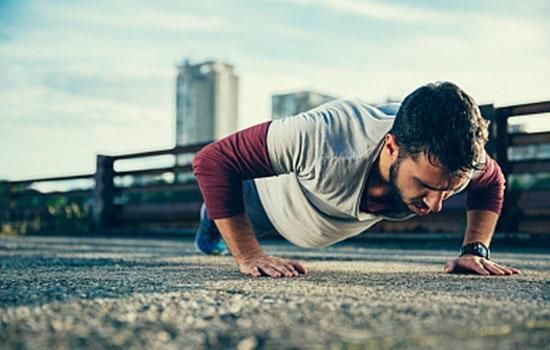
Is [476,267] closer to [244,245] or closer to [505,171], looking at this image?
[244,245]

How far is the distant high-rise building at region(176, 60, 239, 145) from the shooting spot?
2491 centimetres

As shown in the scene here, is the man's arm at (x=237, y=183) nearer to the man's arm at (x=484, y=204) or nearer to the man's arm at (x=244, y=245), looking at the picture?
the man's arm at (x=244, y=245)

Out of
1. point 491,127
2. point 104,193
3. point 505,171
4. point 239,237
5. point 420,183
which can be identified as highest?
point 491,127

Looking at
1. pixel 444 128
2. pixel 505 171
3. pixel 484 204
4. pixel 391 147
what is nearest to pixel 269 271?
pixel 391 147

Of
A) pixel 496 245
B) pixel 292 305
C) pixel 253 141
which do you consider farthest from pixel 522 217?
pixel 292 305

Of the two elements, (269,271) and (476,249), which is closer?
(269,271)

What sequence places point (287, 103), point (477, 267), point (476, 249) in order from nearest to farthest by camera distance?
1. point (477, 267)
2. point (476, 249)
3. point (287, 103)

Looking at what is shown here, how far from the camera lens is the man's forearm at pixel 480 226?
2.62 meters

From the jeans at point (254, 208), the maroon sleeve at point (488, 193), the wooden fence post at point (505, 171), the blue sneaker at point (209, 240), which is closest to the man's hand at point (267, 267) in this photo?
the jeans at point (254, 208)

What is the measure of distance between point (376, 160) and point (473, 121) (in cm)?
34

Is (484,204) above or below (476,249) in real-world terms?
above

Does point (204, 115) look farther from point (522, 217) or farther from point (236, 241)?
point (236, 241)

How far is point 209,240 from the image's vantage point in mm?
3574

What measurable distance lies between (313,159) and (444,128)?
44 cm
